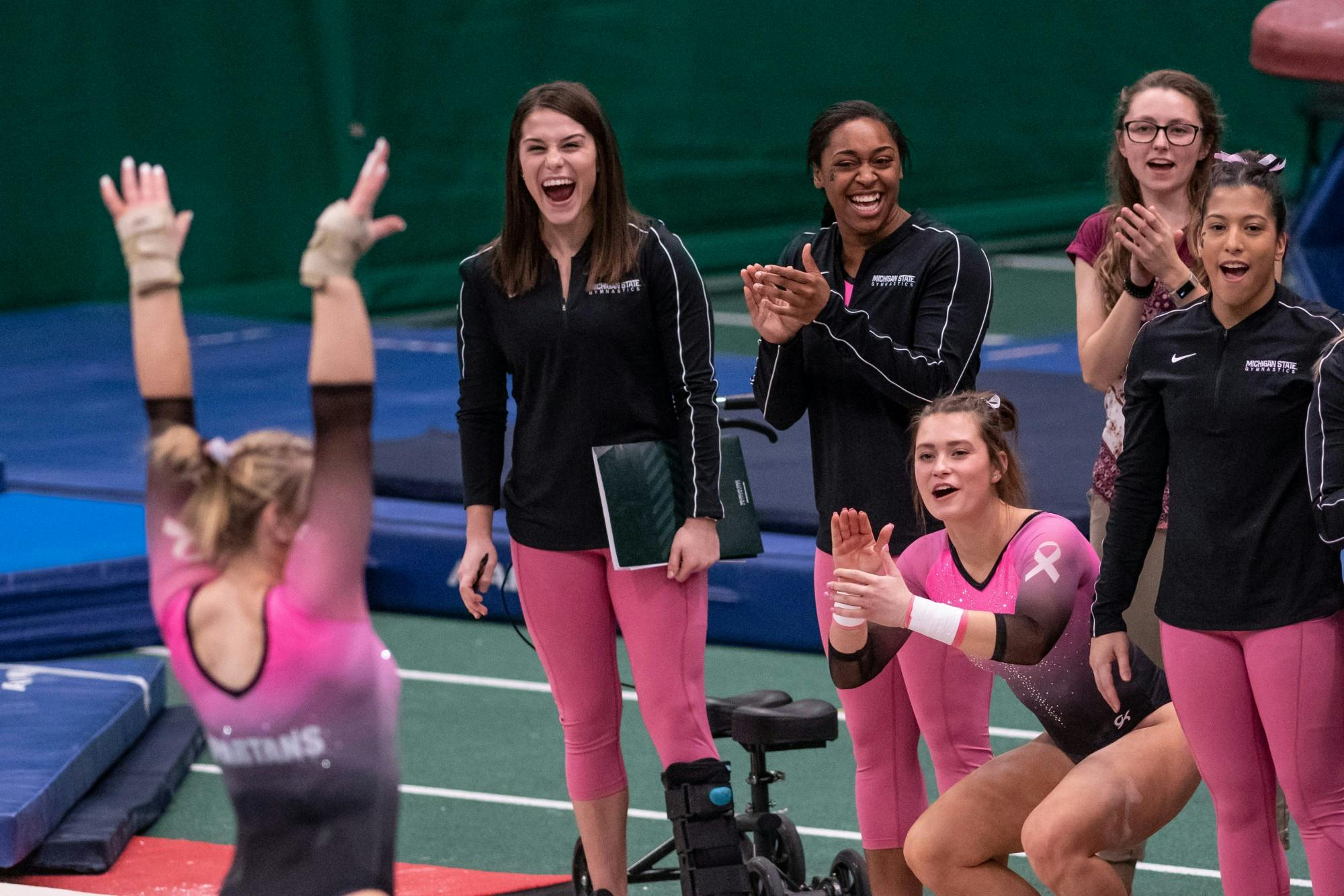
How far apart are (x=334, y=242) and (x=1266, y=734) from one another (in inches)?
72.1

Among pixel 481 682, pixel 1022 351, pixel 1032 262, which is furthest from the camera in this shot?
pixel 1032 262

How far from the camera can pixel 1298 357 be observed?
309cm

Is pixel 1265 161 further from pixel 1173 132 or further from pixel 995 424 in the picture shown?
pixel 995 424

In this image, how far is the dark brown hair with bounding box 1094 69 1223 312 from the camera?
364 centimetres

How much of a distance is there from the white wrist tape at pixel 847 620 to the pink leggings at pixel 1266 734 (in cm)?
52

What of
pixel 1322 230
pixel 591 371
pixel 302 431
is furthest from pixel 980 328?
pixel 1322 230

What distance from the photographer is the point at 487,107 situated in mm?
10984

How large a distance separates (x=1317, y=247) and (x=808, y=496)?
449 centimetres

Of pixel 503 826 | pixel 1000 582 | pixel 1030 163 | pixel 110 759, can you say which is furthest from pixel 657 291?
pixel 1030 163

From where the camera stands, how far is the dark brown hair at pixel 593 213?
348 centimetres

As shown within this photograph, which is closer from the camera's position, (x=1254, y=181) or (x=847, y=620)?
(x=1254, y=181)

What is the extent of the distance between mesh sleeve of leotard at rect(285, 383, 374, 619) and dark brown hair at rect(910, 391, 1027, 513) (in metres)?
1.39

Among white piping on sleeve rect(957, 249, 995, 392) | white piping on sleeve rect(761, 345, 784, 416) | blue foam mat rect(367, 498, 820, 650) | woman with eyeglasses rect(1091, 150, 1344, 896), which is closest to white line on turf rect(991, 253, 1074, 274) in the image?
blue foam mat rect(367, 498, 820, 650)

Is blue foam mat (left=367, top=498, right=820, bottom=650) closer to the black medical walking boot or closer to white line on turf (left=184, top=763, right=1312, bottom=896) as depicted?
white line on turf (left=184, top=763, right=1312, bottom=896)
